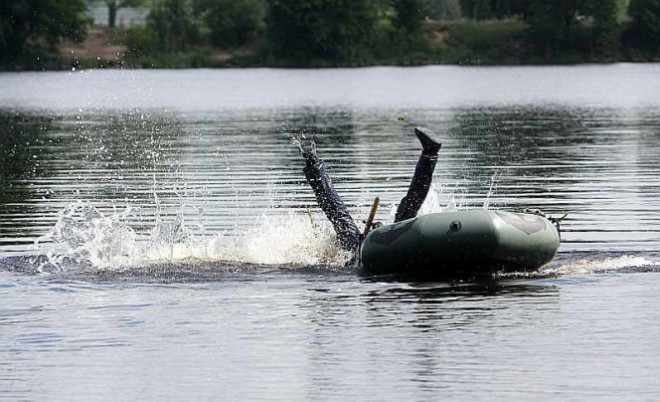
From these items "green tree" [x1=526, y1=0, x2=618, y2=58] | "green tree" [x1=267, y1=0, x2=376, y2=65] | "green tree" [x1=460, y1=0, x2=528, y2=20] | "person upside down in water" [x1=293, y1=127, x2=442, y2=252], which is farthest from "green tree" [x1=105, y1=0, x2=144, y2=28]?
"person upside down in water" [x1=293, y1=127, x2=442, y2=252]

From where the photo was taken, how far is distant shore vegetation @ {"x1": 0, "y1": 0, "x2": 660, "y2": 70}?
5694 inches

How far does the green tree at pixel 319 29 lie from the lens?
485 feet

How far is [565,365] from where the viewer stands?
16516 mm

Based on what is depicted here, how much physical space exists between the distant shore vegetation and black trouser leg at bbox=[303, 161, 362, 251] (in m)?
120

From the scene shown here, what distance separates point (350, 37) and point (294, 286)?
429 feet

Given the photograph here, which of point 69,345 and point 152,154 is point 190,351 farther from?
point 152,154

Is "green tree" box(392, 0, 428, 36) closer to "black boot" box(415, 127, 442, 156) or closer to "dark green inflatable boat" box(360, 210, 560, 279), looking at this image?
"black boot" box(415, 127, 442, 156)

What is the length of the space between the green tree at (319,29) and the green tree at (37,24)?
16964 mm

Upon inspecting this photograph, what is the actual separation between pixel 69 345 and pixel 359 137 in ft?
114

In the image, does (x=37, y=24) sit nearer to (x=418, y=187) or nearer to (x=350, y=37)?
(x=350, y=37)

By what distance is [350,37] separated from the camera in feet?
495

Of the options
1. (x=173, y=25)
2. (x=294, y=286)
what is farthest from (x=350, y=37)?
(x=294, y=286)

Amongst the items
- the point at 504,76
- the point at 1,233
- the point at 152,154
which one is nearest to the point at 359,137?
the point at 152,154

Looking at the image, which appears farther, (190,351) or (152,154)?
(152,154)
